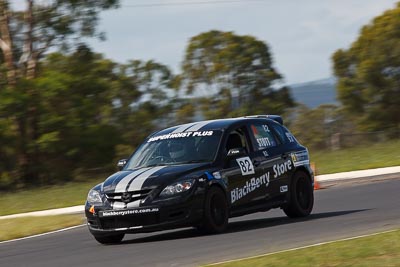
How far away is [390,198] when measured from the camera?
18031 mm

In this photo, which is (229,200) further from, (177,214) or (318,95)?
(318,95)

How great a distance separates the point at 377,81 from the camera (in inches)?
2068

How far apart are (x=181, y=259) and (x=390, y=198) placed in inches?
299

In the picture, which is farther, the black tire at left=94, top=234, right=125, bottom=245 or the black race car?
the black tire at left=94, top=234, right=125, bottom=245

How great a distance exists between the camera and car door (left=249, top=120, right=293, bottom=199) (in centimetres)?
1496

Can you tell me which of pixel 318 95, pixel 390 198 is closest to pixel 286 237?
pixel 390 198

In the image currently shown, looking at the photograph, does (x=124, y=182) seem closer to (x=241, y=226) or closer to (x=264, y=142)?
(x=241, y=226)

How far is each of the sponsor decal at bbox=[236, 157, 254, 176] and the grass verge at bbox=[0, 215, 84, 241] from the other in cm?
440

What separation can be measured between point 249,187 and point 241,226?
81cm

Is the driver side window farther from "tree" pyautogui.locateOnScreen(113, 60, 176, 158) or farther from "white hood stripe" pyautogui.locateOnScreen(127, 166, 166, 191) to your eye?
"tree" pyautogui.locateOnScreen(113, 60, 176, 158)

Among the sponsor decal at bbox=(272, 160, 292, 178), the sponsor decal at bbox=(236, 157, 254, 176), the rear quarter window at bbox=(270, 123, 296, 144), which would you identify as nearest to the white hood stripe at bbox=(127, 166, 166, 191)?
the sponsor decal at bbox=(236, 157, 254, 176)

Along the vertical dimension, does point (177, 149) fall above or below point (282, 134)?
above

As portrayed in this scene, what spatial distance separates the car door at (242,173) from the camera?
14.2m

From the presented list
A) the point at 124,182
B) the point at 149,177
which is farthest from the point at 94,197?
the point at 149,177
